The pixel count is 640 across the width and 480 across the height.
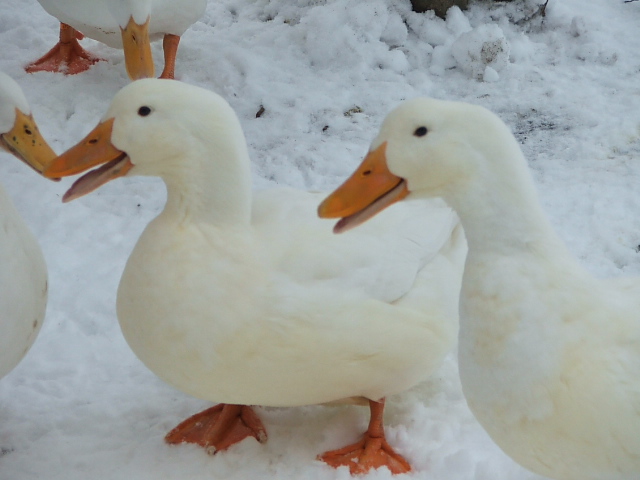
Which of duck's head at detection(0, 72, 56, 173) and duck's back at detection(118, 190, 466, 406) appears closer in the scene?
duck's back at detection(118, 190, 466, 406)

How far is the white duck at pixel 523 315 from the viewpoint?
1994 millimetres

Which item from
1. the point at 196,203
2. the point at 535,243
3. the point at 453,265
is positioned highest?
the point at 535,243

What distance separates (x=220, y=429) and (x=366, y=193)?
1208 millimetres

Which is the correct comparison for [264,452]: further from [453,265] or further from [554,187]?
[554,187]

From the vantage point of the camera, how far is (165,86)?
2.46 m

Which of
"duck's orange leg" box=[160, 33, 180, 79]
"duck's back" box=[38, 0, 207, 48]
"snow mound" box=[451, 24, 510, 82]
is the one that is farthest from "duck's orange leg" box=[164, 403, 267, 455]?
"snow mound" box=[451, 24, 510, 82]

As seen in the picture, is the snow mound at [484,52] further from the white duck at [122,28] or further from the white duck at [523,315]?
the white duck at [523,315]

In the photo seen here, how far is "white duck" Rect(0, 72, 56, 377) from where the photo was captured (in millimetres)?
2592

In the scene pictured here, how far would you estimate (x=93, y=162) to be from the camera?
2.47m

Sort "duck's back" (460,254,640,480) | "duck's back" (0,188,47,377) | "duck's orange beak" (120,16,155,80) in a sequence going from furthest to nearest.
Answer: "duck's orange beak" (120,16,155,80) < "duck's back" (0,188,47,377) < "duck's back" (460,254,640,480)

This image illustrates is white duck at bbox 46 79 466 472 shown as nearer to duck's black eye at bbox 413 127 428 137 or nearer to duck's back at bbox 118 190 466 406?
duck's back at bbox 118 190 466 406

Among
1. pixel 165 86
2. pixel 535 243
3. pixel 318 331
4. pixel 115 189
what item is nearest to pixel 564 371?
pixel 535 243

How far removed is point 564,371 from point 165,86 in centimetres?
135

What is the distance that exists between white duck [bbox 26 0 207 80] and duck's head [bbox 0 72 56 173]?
1.54 metres
